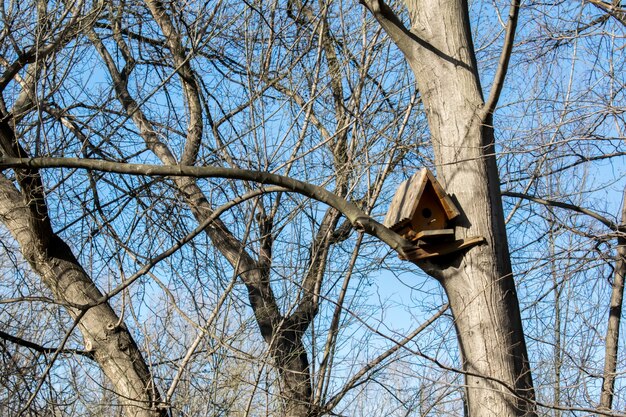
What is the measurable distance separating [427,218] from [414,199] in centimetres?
12

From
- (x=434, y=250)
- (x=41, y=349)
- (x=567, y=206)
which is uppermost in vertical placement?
(x=567, y=206)

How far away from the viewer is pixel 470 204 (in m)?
Result: 3.80

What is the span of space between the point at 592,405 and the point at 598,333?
2.92 ft

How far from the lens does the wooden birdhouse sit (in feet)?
12.3

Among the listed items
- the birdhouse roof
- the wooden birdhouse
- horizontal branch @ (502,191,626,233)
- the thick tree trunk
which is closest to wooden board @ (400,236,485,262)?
the wooden birdhouse

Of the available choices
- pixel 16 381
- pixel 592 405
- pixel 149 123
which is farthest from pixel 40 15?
pixel 592 405

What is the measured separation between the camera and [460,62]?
404cm

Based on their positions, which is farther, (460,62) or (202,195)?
(202,195)

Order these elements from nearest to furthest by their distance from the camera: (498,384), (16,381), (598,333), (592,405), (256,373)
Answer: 1. (498,384)
2. (592,405)
3. (598,333)
4. (256,373)
5. (16,381)

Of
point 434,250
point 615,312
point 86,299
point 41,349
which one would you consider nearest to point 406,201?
point 434,250

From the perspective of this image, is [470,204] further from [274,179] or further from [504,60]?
[274,179]

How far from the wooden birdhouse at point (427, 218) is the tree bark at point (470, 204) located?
0.06 m

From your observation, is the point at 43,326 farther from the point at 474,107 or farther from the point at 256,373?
the point at 474,107

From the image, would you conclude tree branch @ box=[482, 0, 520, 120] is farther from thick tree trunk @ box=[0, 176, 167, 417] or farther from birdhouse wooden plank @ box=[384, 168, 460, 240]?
thick tree trunk @ box=[0, 176, 167, 417]
